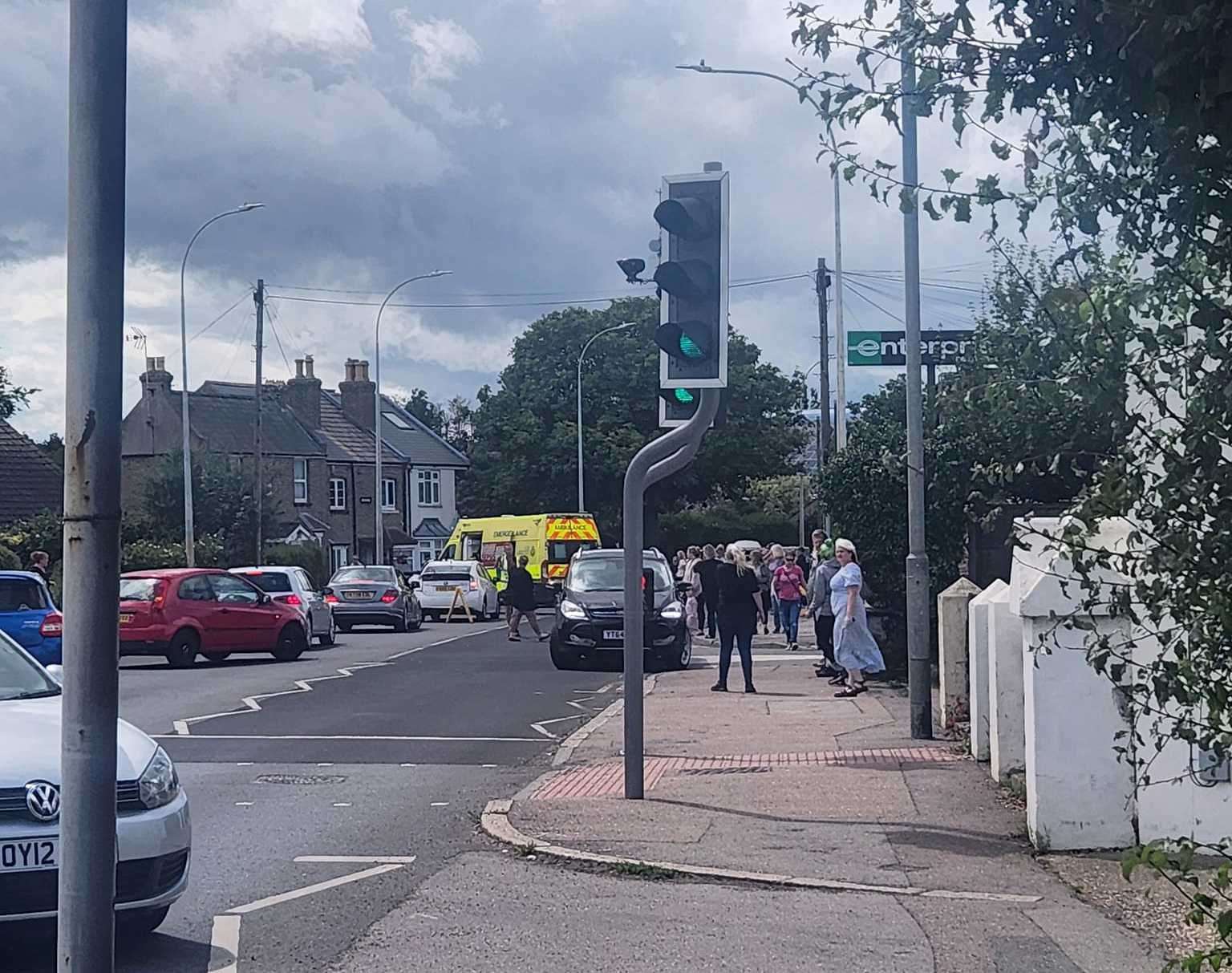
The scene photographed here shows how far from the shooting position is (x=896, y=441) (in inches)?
869

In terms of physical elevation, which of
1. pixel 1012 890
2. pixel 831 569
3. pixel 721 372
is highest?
pixel 721 372

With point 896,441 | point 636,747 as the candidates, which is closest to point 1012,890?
point 636,747

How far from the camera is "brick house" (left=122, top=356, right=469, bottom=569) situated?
66.8 m

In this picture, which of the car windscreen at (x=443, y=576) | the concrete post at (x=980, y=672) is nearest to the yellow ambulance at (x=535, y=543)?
the car windscreen at (x=443, y=576)

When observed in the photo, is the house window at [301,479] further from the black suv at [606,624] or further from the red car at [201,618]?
the black suv at [606,624]

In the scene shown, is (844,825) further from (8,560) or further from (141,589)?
(8,560)

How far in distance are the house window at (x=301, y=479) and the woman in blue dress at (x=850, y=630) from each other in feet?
176

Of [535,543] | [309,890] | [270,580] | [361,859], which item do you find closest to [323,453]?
[535,543]

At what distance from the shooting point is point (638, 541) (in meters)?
11.2

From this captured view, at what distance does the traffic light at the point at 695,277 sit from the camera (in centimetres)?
1080

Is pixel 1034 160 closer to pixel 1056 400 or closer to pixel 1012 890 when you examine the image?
pixel 1056 400

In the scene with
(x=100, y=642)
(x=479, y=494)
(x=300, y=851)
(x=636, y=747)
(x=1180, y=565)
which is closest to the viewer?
(x=100, y=642)

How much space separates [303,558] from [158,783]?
46299 mm

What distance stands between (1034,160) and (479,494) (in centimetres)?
6931
